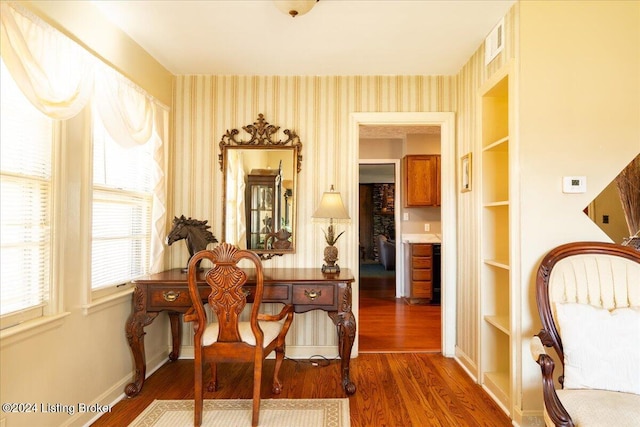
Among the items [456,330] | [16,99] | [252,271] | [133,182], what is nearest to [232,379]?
[252,271]

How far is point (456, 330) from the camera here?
10.2 feet

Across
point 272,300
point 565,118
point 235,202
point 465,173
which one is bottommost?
point 272,300

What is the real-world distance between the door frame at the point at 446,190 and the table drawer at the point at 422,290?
1919mm

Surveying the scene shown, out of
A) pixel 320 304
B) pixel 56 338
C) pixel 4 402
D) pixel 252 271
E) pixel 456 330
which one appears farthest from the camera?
pixel 456 330

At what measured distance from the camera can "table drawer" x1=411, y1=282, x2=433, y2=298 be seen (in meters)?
5.04

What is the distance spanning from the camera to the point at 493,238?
8.32 ft

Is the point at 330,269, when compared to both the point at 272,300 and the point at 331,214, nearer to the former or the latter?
the point at 331,214

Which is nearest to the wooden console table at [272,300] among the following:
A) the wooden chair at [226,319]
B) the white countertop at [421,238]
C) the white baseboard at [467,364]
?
the wooden chair at [226,319]

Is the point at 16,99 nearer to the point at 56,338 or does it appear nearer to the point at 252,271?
the point at 56,338

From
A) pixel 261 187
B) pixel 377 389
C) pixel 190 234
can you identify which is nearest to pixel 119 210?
pixel 190 234

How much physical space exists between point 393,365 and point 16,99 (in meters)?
3.02

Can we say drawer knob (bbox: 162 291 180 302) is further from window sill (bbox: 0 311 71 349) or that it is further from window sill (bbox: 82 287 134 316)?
window sill (bbox: 0 311 71 349)

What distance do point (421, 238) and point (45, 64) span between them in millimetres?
4791

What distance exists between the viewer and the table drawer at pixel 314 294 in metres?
2.47
